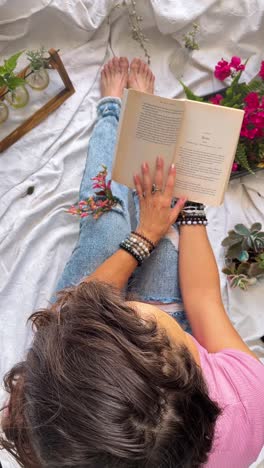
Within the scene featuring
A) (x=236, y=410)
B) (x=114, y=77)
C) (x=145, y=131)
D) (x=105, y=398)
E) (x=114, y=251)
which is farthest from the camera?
(x=114, y=77)

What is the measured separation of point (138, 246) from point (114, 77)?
0.54 meters

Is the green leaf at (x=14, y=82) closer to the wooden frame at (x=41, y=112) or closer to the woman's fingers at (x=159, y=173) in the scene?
the wooden frame at (x=41, y=112)

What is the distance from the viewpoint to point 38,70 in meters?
1.06

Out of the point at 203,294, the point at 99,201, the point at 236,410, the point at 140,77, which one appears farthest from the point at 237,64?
the point at 236,410

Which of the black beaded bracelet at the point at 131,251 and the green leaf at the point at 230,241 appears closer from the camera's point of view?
the black beaded bracelet at the point at 131,251

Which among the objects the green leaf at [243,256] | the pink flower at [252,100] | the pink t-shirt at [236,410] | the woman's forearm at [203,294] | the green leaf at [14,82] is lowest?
the pink t-shirt at [236,410]

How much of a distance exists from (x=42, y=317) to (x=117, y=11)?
942 mm

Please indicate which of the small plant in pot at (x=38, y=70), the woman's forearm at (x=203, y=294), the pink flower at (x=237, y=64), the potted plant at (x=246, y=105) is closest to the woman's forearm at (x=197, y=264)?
the woman's forearm at (x=203, y=294)

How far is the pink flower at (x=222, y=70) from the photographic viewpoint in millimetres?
1060

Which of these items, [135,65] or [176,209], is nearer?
[176,209]

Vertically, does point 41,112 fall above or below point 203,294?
above

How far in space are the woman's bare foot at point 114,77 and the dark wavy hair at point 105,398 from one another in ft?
2.55

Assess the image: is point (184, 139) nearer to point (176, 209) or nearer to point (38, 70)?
point (176, 209)

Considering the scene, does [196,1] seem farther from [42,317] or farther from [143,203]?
[42,317]
